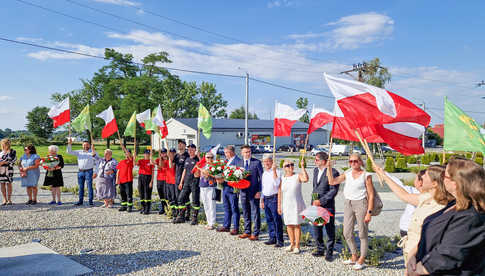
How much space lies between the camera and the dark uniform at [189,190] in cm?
822

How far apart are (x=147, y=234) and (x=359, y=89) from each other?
544cm

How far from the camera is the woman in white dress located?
Result: 6.21 m

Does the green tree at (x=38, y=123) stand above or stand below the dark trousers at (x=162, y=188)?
above

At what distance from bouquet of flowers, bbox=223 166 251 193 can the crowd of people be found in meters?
0.24

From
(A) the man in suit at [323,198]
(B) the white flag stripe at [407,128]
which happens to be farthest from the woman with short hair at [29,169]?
(B) the white flag stripe at [407,128]

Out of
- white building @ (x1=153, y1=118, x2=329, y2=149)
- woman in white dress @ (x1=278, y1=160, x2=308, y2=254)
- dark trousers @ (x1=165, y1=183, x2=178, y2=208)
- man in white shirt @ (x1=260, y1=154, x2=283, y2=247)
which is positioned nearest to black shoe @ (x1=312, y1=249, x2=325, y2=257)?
woman in white dress @ (x1=278, y1=160, x2=308, y2=254)

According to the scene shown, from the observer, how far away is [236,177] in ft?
22.4

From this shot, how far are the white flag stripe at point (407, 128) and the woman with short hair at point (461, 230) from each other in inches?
101

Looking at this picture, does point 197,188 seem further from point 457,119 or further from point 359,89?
point 457,119

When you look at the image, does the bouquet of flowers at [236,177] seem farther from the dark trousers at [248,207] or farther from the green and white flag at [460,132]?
the green and white flag at [460,132]

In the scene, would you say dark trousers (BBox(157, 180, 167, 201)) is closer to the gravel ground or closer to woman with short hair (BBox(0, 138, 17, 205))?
the gravel ground

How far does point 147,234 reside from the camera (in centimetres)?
736

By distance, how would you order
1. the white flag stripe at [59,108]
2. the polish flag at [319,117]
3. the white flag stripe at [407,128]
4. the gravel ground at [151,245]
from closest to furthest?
the white flag stripe at [407,128], the gravel ground at [151,245], the polish flag at [319,117], the white flag stripe at [59,108]

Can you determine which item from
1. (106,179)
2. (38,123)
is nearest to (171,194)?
(106,179)
